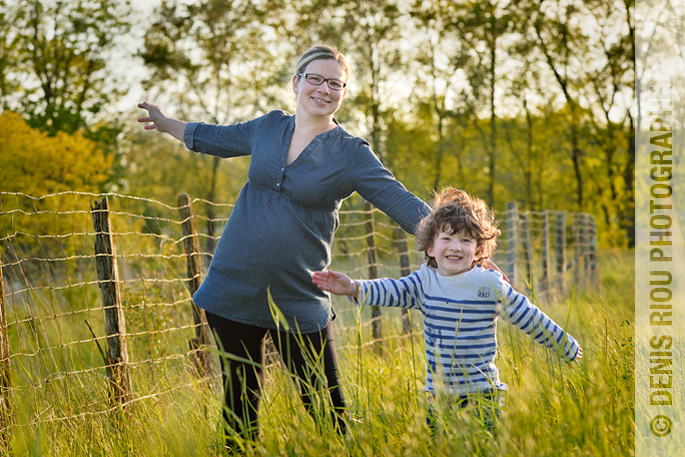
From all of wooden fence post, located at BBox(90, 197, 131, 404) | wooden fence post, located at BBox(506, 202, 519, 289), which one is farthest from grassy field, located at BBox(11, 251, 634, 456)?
wooden fence post, located at BBox(506, 202, 519, 289)

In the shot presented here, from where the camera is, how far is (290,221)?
2.39m

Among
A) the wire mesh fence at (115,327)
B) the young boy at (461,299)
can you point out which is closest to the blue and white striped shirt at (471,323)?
the young boy at (461,299)

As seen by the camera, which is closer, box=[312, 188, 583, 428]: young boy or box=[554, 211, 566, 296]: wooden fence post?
box=[312, 188, 583, 428]: young boy

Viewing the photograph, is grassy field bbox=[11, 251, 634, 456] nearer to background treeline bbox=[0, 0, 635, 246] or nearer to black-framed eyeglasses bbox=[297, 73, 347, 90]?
black-framed eyeglasses bbox=[297, 73, 347, 90]

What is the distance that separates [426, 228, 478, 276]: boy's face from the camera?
2275 mm

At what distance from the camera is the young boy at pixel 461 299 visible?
7.20 feet

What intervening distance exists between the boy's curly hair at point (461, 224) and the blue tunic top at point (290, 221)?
10 cm

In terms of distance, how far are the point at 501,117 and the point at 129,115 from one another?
12646mm

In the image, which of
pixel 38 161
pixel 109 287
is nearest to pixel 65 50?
pixel 38 161

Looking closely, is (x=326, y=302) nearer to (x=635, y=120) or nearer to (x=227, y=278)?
(x=227, y=278)

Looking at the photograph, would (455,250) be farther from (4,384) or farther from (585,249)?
(585,249)

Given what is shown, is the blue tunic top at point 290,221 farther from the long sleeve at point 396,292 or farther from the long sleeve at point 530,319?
the long sleeve at point 530,319

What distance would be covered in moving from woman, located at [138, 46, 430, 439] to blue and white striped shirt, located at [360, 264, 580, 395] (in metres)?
0.32

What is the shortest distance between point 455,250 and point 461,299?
19 centimetres
